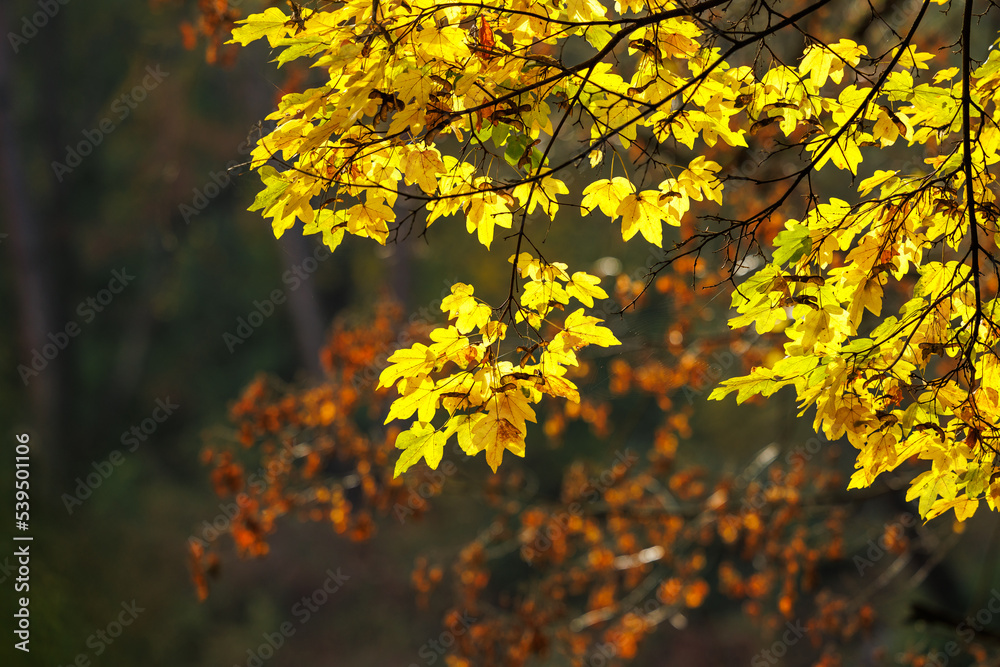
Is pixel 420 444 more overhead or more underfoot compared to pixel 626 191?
more underfoot

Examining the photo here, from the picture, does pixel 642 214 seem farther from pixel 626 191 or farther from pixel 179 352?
pixel 179 352

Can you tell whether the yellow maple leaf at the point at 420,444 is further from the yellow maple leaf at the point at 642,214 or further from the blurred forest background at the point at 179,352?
the blurred forest background at the point at 179,352

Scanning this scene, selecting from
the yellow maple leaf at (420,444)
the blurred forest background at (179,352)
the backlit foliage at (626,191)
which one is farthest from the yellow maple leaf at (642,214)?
the blurred forest background at (179,352)

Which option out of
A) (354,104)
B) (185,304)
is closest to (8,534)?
(354,104)

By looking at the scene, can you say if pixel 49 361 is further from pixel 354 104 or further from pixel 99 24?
pixel 354 104

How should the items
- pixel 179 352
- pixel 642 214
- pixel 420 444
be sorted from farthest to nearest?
pixel 179 352, pixel 642 214, pixel 420 444

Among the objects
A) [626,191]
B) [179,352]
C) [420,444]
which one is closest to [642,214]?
[626,191]

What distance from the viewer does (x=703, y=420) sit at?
573 inches

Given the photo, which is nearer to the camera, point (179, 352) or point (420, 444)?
point (420, 444)

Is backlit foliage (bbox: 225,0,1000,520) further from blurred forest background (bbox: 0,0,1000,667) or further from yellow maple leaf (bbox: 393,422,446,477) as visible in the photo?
blurred forest background (bbox: 0,0,1000,667)

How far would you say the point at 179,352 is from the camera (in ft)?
53.0

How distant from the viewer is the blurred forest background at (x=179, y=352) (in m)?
11.0

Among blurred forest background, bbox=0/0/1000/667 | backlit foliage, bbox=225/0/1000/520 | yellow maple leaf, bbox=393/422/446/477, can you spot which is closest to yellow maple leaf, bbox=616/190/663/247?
backlit foliage, bbox=225/0/1000/520

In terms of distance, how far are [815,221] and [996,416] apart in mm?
599
